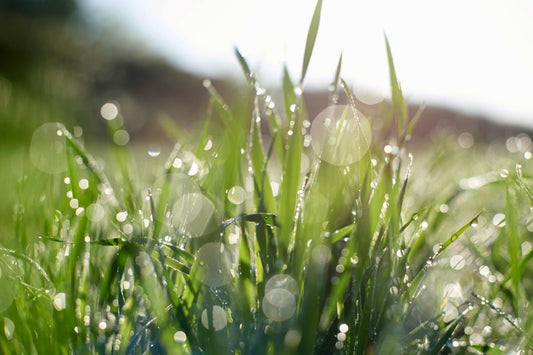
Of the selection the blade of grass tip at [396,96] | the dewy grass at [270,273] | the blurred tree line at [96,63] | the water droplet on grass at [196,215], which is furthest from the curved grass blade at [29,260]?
the blurred tree line at [96,63]

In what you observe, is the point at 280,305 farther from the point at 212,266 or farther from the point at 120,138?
the point at 120,138

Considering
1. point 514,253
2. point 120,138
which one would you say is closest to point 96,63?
point 120,138

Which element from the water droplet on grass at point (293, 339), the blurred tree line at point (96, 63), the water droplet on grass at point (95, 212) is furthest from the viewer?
the blurred tree line at point (96, 63)

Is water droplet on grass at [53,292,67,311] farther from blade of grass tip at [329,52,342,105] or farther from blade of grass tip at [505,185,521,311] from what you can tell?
blade of grass tip at [505,185,521,311]

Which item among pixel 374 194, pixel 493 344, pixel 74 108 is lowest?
pixel 74 108

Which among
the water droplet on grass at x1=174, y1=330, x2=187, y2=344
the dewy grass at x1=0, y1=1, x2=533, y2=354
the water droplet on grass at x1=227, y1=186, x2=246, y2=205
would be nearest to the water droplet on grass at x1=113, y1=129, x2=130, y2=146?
the dewy grass at x1=0, y1=1, x2=533, y2=354

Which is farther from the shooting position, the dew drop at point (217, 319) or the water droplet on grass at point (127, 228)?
the water droplet on grass at point (127, 228)

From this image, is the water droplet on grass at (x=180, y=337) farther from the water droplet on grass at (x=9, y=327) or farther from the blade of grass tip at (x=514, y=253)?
the blade of grass tip at (x=514, y=253)

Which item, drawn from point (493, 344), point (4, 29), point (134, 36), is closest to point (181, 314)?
point (493, 344)

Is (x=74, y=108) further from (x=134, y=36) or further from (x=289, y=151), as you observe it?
(x=134, y=36)

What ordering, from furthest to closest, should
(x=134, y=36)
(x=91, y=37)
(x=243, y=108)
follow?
(x=134, y=36)
(x=91, y=37)
(x=243, y=108)

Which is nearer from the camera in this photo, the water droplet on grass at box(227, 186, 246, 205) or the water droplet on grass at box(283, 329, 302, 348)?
the water droplet on grass at box(283, 329, 302, 348)
